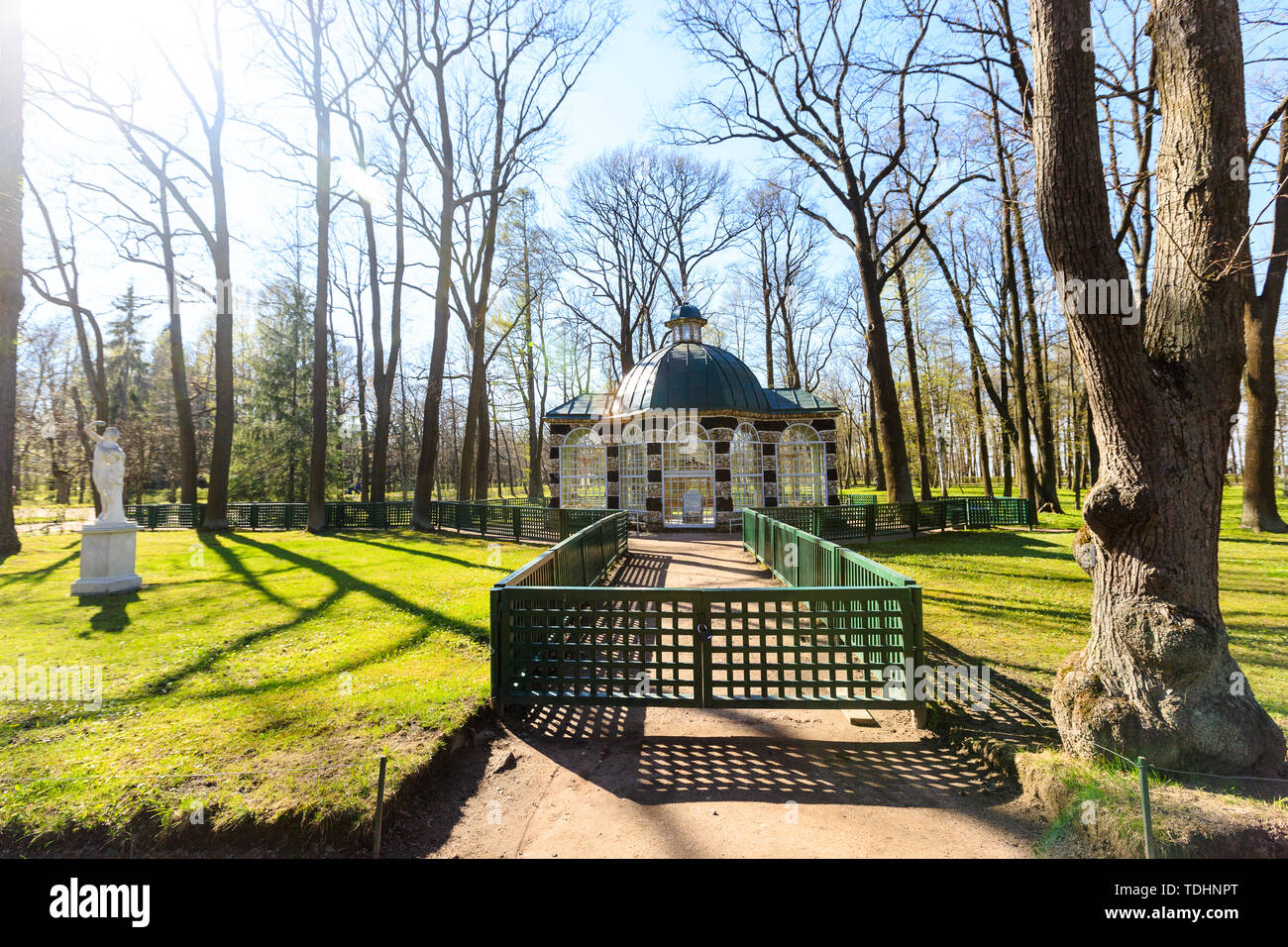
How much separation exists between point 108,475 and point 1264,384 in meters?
25.9

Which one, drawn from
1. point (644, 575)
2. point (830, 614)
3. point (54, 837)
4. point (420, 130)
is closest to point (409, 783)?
point (54, 837)

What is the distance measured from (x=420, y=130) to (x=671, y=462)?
48.3 ft

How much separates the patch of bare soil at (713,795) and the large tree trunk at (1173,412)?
1097 mm

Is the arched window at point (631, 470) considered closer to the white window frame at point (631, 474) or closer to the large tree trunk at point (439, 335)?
the white window frame at point (631, 474)

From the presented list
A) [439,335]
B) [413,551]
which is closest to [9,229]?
[439,335]

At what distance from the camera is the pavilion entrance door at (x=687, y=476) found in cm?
2142

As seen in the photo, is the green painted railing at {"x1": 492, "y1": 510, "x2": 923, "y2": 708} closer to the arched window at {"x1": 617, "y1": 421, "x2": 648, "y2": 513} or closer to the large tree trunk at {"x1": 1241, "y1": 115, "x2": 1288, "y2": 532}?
the large tree trunk at {"x1": 1241, "y1": 115, "x2": 1288, "y2": 532}

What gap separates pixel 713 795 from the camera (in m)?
3.65

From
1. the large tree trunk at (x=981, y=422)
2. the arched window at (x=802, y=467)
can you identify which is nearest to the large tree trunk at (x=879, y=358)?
the arched window at (x=802, y=467)

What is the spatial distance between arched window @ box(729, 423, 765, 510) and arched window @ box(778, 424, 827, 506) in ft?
3.21

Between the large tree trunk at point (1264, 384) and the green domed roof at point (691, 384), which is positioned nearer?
the large tree trunk at point (1264, 384)

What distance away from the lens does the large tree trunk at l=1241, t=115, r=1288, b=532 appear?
42.9 feet

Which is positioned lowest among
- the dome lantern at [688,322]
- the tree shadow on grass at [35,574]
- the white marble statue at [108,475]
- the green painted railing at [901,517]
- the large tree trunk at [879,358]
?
the tree shadow on grass at [35,574]

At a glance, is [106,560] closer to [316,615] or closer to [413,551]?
[316,615]
